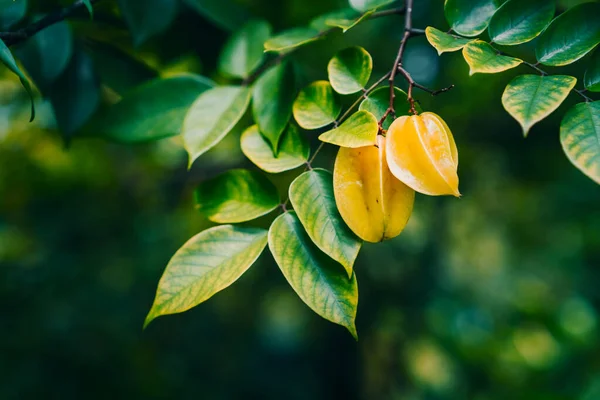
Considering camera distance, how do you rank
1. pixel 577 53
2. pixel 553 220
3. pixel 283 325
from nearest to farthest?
pixel 577 53, pixel 553 220, pixel 283 325

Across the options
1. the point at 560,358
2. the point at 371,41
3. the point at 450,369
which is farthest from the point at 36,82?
the point at 450,369

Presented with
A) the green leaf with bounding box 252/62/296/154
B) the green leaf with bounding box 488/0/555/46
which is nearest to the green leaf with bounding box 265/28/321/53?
the green leaf with bounding box 252/62/296/154

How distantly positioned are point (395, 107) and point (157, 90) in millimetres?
443

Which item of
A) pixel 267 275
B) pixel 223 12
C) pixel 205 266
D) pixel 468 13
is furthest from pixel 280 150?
pixel 267 275

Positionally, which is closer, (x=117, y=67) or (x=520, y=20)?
(x=520, y=20)

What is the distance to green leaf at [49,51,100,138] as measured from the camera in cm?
84

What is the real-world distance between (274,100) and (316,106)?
3.5 inches

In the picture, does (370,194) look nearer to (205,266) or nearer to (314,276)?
(314,276)

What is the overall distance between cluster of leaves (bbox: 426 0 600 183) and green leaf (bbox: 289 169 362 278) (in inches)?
9.0

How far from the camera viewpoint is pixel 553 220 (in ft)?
10.5

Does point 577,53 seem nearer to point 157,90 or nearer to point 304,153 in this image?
point 304,153

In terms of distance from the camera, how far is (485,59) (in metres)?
0.56

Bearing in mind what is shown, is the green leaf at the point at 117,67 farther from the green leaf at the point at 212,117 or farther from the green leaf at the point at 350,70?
the green leaf at the point at 350,70

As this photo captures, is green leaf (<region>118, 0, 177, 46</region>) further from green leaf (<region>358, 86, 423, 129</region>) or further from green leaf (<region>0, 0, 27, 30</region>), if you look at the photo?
green leaf (<region>358, 86, 423, 129</region>)
